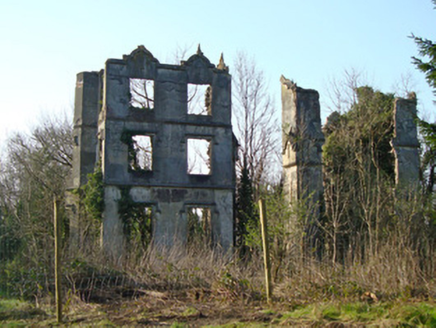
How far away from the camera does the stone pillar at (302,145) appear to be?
2036 centimetres

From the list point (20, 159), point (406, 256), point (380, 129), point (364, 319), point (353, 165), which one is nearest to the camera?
point (364, 319)

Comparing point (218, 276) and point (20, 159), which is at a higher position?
point (20, 159)

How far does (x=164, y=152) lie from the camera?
25.5 metres

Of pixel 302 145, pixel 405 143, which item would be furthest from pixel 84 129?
pixel 405 143

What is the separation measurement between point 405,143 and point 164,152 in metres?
9.75

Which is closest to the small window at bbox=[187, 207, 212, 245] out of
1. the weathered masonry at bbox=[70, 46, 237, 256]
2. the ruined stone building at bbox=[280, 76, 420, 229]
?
the weathered masonry at bbox=[70, 46, 237, 256]

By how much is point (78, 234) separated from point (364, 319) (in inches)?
743

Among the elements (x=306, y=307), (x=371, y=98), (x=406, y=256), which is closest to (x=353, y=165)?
(x=371, y=98)

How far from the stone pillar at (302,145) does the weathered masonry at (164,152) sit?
510 cm

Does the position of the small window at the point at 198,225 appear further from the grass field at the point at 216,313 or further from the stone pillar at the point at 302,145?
the grass field at the point at 216,313

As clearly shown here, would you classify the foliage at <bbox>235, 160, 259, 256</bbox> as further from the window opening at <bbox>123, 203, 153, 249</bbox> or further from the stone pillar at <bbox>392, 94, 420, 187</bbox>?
the stone pillar at <bbox>392, 94, 420, 187</bbox>

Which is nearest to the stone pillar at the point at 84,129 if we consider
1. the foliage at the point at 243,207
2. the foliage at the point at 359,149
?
the foliage at the point at 243,207

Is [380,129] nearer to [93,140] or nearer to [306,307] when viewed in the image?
[93,140]

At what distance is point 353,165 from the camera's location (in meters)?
23.1
